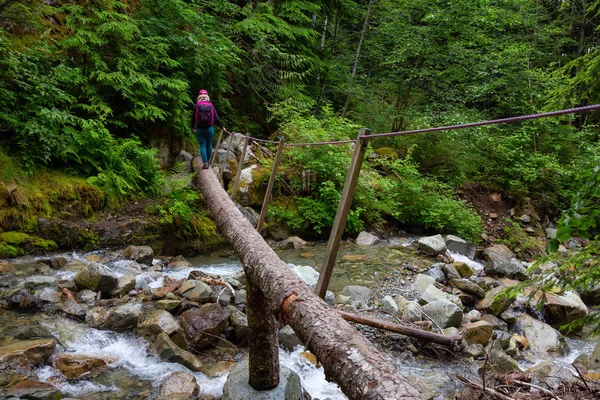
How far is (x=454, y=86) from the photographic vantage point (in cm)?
1366

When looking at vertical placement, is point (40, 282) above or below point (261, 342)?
below

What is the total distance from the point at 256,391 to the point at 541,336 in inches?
185

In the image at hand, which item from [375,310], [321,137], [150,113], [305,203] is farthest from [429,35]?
[375,310]

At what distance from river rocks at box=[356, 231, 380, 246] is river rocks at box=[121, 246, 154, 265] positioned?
5.08 meters

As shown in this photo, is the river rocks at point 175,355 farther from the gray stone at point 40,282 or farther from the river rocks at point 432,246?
the river rocks at point 432,246

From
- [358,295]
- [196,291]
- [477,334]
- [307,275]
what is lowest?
[358,295]

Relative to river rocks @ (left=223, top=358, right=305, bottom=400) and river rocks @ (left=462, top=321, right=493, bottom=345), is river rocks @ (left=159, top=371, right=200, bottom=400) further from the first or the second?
river rocks @ (left=462, top=321, right=493, bottom=345)

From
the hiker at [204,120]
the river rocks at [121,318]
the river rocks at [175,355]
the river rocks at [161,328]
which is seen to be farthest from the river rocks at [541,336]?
the hiker at [204,120]

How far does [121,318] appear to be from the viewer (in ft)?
15.1

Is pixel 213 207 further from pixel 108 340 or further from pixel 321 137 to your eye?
pixel 321 137

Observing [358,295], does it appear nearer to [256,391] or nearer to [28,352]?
[256,391]

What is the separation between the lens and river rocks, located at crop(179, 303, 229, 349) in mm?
4582

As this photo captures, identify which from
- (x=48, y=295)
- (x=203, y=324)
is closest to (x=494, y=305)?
(x=203, y=324)

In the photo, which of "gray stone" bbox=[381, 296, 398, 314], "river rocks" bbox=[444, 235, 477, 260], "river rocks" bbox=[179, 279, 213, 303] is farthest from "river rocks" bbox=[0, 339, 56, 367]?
"river rocks" bbox=[444, 235, 477, 260]
